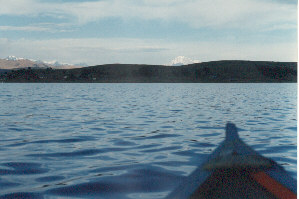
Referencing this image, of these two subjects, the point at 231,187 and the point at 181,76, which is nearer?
the point at 231,187

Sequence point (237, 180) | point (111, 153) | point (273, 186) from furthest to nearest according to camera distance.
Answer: point (111, 153), point (237, 180), point (273, 186)

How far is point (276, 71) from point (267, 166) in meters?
198

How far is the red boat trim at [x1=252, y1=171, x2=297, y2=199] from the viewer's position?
16.2ft

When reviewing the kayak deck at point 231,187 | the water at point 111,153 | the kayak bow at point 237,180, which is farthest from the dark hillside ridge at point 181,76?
the kayak deck at point 231,187

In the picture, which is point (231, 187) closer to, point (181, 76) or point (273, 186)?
point (273, 186)

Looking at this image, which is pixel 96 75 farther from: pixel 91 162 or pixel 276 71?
pixel 91 162

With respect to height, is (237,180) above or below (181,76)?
below

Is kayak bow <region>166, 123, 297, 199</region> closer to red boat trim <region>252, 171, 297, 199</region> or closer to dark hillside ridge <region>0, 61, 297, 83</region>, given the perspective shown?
red boat trim <region>252, 171, 297, 199</region>

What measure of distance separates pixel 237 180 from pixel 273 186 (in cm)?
55

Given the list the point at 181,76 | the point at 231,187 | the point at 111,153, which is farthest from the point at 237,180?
the point at 181,76

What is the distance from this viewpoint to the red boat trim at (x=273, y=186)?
194 inches

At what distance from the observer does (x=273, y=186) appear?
532cm

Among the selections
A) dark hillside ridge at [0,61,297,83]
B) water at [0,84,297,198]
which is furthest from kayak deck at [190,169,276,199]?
dark hillside ridge at [0,61,297,83]

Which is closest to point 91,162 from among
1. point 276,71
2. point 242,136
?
point 242,136
